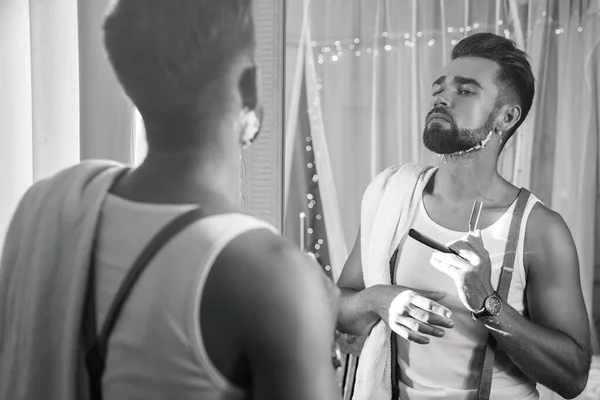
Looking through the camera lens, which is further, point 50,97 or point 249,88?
point 50,97

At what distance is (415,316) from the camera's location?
3.34 feet

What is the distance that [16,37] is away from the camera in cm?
78

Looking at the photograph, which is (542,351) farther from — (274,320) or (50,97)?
(50,97)

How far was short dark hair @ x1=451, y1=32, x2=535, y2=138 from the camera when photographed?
1.06 meters

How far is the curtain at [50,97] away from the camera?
744 mm

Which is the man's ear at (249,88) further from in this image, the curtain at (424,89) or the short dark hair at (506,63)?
the short dark hair at (506,63)

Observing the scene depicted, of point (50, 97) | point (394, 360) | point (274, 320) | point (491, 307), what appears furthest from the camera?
point (394, 360)

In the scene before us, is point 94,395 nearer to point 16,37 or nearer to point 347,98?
point 16,37

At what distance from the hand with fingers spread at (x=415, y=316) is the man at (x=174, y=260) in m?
0.43

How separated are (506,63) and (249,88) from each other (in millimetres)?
599

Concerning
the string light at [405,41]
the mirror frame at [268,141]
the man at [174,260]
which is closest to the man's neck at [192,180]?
the man at [174,260]

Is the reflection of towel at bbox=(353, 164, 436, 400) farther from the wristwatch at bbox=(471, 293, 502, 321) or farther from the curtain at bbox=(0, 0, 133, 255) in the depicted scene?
the curtain at bbox=(0, 0, 133, 255)

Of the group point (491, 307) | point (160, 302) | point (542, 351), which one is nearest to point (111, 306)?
point (160, 302)

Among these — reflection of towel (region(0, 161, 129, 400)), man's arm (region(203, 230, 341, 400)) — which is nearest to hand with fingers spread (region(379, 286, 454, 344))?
man's arm (region(203, 230, 341, 400))
